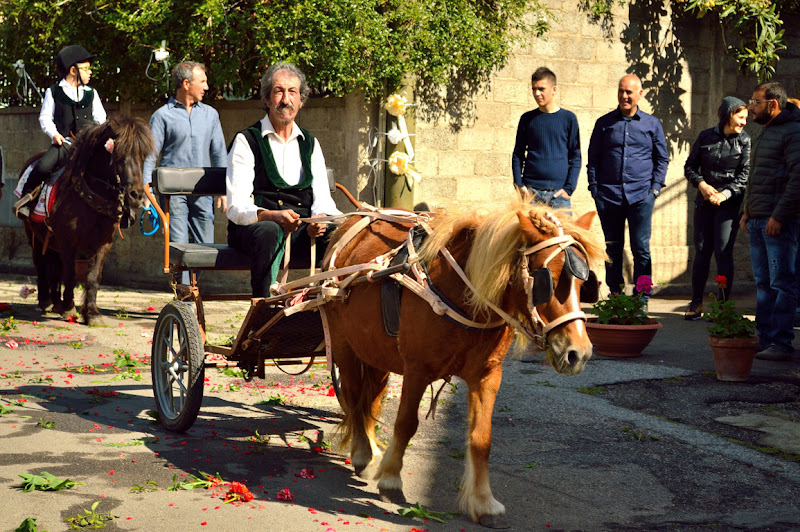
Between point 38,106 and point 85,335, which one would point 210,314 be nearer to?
point 85,335

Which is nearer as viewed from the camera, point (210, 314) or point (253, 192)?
point (253, 192)

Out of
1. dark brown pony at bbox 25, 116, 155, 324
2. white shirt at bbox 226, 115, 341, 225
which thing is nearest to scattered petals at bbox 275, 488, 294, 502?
white shirt at bbox 226, 115, 341, 225

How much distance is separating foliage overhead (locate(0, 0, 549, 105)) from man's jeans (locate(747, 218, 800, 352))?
14.9 ft

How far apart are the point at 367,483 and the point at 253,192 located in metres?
2.07

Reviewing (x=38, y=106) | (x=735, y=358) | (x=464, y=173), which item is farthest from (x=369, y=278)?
(x=38, y=106)

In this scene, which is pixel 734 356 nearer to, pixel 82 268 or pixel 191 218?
pixel 191 218

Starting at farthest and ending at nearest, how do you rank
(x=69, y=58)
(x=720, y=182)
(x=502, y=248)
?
(x=69, y=58) → (x=720, y=182) → (x=502, y=248)

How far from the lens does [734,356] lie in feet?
25.5

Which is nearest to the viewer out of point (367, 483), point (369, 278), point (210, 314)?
point (369, 278)

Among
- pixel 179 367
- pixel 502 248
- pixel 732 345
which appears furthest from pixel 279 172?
pixel 732 345

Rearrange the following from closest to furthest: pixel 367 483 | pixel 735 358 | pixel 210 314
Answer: pixel 367 483 < pixel 735 358 < pixel 210 314

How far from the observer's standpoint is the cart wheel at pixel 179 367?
583cm

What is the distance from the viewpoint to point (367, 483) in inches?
207

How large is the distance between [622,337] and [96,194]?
217 inches
